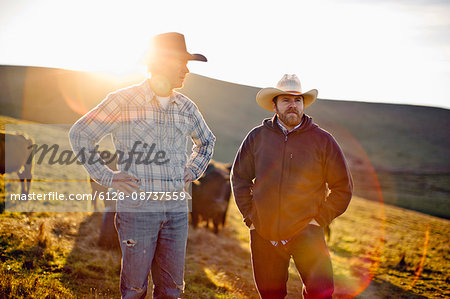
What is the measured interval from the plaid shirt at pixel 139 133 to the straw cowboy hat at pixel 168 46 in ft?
0.97

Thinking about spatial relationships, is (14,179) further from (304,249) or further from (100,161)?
(304,249)

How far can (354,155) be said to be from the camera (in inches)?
2207

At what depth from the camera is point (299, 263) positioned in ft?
11.3

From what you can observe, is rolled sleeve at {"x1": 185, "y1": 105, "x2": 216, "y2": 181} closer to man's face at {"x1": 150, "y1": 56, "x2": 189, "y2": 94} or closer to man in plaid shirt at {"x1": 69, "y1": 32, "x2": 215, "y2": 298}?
man in plaid shirt at {"x1": 69, "y1": 32, "x2": 215, "y2": 298}

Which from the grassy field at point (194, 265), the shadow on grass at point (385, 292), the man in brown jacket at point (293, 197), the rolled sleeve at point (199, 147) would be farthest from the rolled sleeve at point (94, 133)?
the shadow on grass at point (385, 292)

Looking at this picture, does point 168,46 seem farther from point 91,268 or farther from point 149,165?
point 91,268

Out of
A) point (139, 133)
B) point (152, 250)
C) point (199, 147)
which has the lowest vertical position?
point (152, 250)

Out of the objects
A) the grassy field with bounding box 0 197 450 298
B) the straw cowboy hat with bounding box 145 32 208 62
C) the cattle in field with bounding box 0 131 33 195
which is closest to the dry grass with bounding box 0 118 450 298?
the grassy field with bounding box 0 197 450 298

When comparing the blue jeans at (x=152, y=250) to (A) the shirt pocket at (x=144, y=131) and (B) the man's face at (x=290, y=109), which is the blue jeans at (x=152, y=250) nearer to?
(A) the shirt pocket at (x=144, y=131)

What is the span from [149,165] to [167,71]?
0.84 meters

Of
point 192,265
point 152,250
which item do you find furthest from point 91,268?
point 152,250

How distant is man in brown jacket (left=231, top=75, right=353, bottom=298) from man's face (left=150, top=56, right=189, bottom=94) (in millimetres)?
1206

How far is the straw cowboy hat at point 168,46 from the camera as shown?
3.04m

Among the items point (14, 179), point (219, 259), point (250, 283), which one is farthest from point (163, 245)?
point (14, 179)
